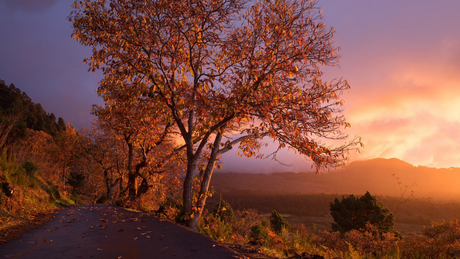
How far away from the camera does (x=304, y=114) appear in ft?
29.7

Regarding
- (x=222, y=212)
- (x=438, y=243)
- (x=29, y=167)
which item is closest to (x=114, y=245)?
(x=222, y=212)

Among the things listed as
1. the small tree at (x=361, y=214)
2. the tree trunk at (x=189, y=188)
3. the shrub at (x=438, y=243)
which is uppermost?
the tree trunk at (x=189, y=188)

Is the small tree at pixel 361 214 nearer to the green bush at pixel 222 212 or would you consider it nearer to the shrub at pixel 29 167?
the green bush at pixel 222 212

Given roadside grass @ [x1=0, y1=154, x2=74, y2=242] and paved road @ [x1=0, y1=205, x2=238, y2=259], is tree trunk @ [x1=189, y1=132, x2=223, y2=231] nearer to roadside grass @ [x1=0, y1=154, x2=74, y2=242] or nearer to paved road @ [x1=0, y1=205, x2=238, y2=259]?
paved road @ [x1=0, y1=205, x2=238, y2=259]

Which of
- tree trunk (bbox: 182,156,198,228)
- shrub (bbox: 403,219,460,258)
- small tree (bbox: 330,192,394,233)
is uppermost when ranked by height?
tree trunk (bbox: 182,156,198,228)

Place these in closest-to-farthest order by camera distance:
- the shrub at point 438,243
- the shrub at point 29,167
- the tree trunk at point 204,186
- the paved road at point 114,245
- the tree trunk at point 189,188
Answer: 1. the paved road at point 114,245
2. the shrub at point 438,243
3. the tree trunk at point 204,186
4. the tree trunk at point 189,188
5. the shrub at point 29,167

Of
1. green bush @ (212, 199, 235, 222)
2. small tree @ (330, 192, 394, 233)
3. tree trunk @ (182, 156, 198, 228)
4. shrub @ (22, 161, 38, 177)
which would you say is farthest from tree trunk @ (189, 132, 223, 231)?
small tree @ (330, 192, 394, 233)

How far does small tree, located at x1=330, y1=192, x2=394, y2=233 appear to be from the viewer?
51.2 meters

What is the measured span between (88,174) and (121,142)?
20.8m

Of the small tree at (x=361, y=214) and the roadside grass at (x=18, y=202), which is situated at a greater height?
the roadside grass at (x=18, y=202)

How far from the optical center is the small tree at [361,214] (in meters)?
51.2

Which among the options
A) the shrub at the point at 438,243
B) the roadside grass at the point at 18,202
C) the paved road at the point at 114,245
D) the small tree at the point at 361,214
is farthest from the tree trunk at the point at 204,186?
the small tree at the point at 361,214

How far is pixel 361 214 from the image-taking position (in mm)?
55031

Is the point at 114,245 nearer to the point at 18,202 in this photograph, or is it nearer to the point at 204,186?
the point at 204,186
